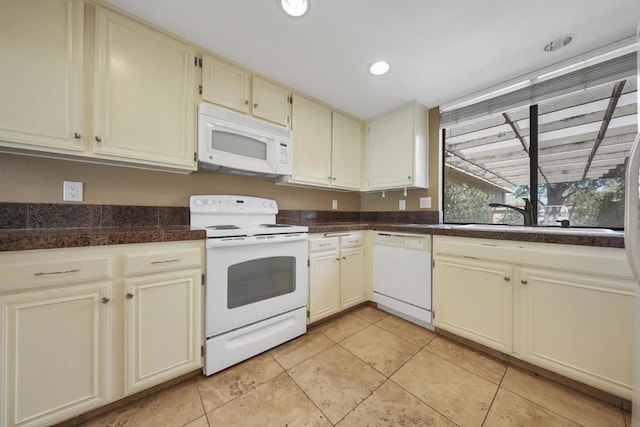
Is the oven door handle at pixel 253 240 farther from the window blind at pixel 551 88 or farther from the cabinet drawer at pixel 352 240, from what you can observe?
the window blind at pixel 551 88

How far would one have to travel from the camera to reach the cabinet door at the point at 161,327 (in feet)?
3.64

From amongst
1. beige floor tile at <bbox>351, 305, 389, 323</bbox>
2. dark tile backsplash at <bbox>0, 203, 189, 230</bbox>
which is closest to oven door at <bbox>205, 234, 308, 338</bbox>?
dark tile backsplash at <bbox>0, 203, 189, 230</bbox>

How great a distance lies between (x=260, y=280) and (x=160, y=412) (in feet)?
2.57

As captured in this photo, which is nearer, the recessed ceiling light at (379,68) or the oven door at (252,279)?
the oven door at (252,279)

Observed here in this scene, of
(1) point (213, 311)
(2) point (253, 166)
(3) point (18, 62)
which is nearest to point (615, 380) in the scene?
(1) point (213, 311)

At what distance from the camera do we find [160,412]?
109 centimetres

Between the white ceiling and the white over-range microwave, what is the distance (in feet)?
1.50

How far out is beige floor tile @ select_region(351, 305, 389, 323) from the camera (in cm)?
207

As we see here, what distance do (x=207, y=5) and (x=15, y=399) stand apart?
2053mm

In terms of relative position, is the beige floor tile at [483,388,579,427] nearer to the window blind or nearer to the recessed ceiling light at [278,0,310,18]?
the window blind

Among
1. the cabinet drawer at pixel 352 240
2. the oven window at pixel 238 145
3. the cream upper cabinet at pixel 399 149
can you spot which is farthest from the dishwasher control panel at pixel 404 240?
the oven window at pixel 238 145

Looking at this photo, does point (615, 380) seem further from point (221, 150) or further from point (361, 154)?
point (221, 150)

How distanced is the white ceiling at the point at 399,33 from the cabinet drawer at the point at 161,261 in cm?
141

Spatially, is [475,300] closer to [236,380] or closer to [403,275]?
[403,275]
